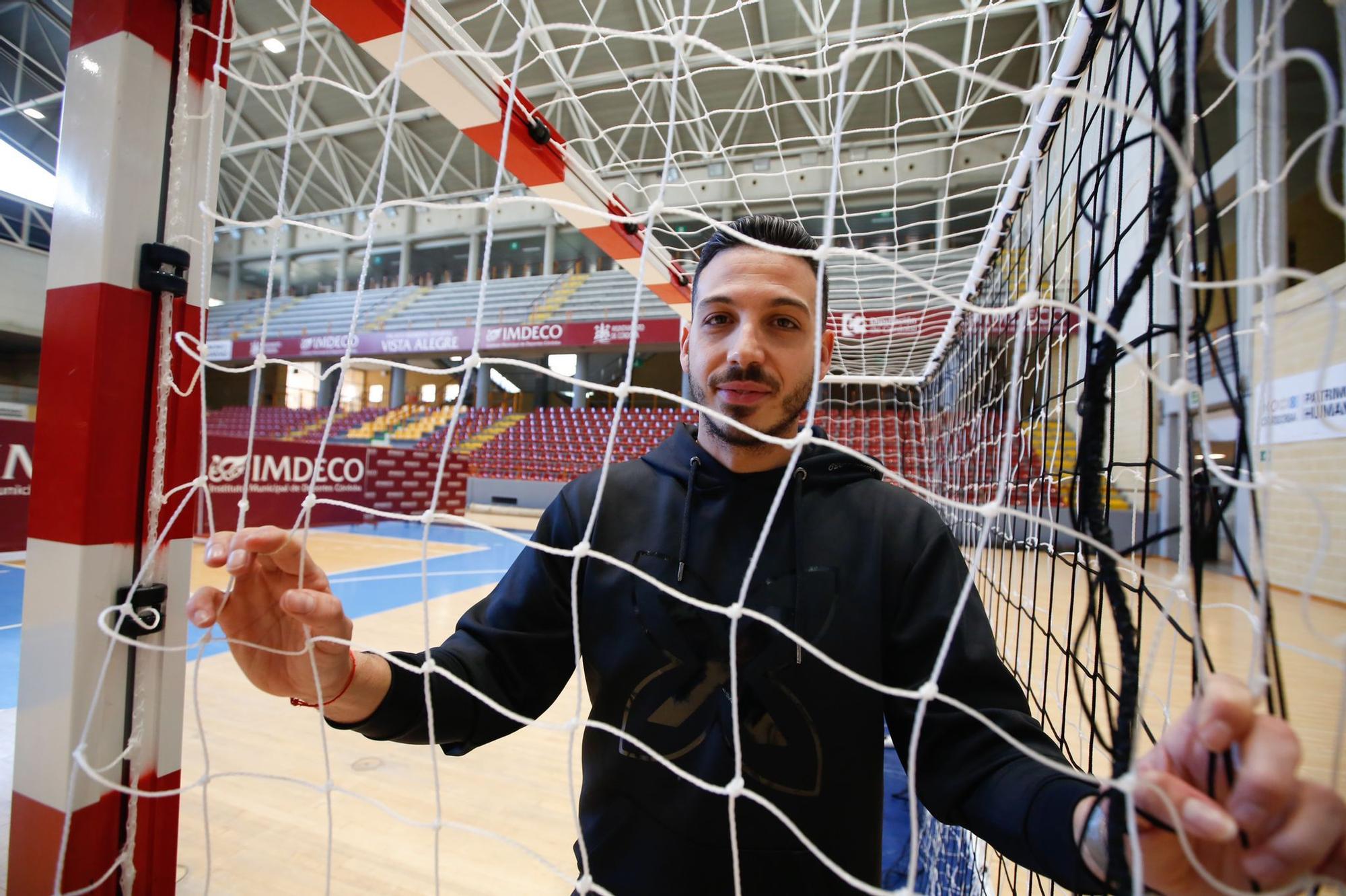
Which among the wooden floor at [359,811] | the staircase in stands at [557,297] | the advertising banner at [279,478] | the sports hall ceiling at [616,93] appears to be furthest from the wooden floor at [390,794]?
the staircase in stands at [557,297]

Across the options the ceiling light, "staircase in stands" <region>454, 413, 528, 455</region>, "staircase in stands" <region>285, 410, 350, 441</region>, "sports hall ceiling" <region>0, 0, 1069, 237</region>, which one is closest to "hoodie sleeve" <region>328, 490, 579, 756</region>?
"sports hall ceiling" <region>0, 0, 1069, 237</region>

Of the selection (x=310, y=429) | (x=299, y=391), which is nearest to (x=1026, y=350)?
(x=310, y=429)

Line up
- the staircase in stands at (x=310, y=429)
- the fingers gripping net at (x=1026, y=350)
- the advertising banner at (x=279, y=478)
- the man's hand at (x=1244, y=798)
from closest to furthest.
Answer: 1. the man's hand at (x=1244, y=798)
2. the fingers gripping net at (x=1026, y=350)
3. the advertising banner at (x=279, y=478)
4. the staircase in stands at (x=310, y=429)

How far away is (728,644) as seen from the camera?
0.68 m

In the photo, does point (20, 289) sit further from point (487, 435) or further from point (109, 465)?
point (109, 465)

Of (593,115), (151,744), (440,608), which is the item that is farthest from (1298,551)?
(593,115)

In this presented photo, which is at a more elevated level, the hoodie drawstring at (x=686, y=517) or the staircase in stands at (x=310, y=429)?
the staircase in stands at (x=310, y=429)

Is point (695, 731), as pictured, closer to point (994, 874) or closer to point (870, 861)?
point (870, 861)

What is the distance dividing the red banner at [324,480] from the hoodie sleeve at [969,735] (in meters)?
3.92

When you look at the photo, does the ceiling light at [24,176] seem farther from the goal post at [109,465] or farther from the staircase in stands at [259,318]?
the goal post at [109,465]

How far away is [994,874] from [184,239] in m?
1.71

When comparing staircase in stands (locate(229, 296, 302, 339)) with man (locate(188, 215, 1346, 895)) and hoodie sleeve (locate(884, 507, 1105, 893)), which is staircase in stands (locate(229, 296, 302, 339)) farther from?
hoodie sleeve (locate(884, 507, 1105, 893))

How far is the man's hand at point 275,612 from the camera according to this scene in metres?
0.56

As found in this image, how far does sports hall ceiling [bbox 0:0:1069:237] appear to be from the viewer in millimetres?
6609
